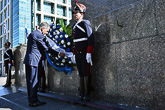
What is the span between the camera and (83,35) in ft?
12.5

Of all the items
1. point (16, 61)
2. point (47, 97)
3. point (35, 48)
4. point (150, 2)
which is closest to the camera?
point (150, 2)

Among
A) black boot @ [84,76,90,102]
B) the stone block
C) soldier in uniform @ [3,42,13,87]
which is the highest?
the stone block

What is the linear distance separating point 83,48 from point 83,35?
12.1 inches

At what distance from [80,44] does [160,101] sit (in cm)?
201

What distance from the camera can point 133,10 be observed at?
10.7 feet

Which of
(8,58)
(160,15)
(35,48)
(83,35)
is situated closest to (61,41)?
(35,48)

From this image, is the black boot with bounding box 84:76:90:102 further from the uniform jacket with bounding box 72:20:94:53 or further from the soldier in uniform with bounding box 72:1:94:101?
the uniform jacket with bounding box 72:20:94:53

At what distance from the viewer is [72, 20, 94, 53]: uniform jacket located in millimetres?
3658

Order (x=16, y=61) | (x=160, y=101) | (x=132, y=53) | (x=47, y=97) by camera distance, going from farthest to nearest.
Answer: (x=16, y=61) → (x=47, y=97) → (x=132, y=53) → (x=160, y=101)

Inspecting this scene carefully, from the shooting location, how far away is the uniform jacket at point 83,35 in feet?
12.0

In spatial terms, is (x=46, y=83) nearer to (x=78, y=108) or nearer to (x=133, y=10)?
(x=78, y=108)

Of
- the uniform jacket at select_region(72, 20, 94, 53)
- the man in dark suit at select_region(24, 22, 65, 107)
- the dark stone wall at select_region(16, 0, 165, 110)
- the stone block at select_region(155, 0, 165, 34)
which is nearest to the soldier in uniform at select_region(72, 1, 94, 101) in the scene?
the uniform jacket at select_region(72, 20, 94, 53)

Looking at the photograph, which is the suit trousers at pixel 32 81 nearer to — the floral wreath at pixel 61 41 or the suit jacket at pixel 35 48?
the suit jacket at pixel 35 48

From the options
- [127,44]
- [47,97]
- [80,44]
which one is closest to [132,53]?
[127,44]
